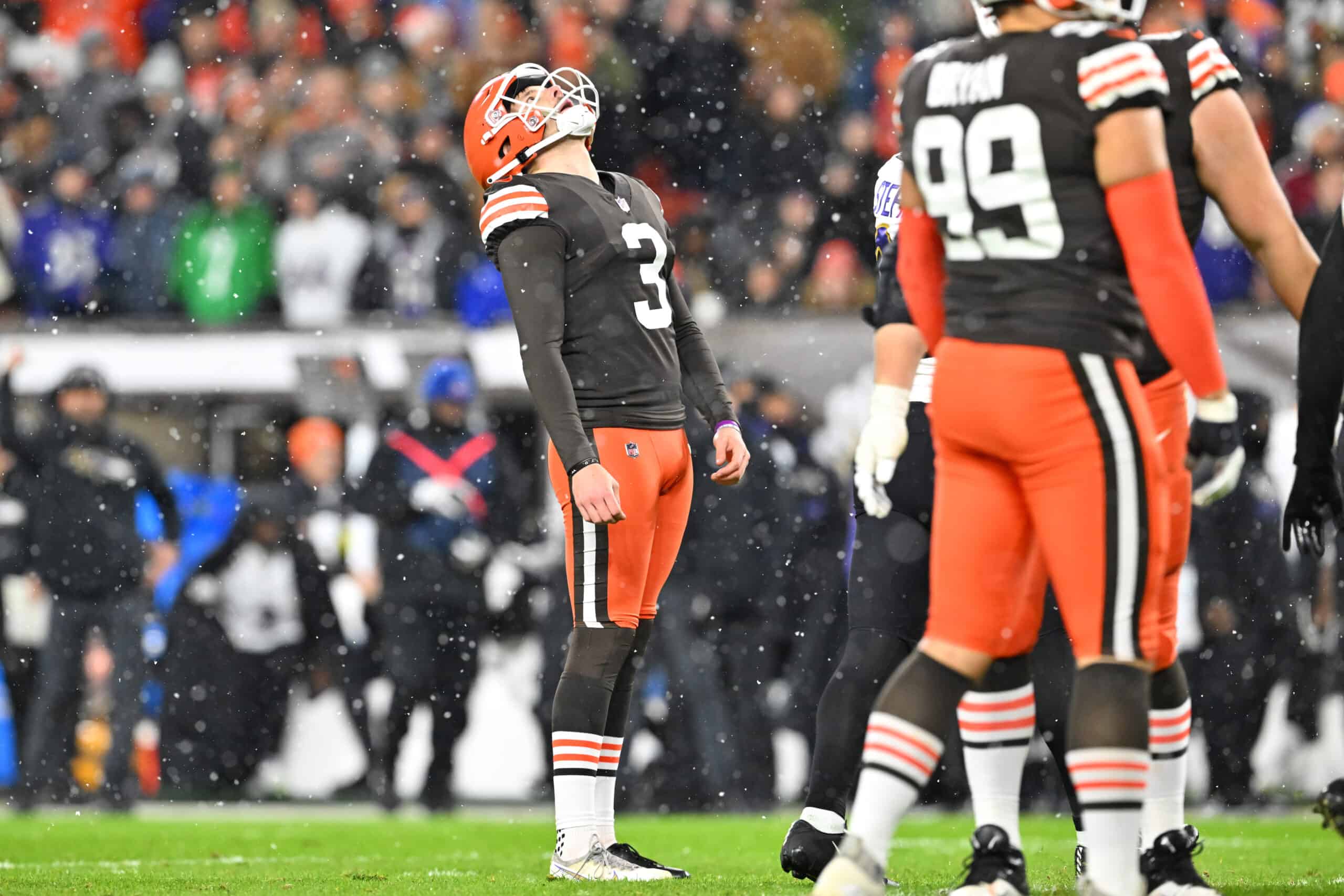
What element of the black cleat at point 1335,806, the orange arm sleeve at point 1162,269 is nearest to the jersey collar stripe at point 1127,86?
the orange arm sleeve at point 1162,269

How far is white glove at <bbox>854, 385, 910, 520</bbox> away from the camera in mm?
3670

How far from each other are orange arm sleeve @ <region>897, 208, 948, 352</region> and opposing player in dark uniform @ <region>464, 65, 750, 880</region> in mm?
1031

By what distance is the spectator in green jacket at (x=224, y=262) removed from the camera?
11.1 m

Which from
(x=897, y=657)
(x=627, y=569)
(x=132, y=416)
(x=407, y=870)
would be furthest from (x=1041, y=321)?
(x=132, y=416)

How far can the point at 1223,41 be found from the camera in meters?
11.4

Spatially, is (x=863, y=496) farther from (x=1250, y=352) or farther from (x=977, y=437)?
(x=1250, y=352)

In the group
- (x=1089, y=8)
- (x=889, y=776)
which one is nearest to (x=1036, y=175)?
(x=1089, y=8)

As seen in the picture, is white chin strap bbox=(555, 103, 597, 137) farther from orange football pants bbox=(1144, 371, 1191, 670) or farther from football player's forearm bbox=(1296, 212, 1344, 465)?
Answer: football player's forearm bbox=(1296, 212, 1344, 465)

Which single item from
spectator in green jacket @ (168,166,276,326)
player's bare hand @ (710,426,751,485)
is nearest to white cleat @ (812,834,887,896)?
player's bare hand @ (710,426,751,485)

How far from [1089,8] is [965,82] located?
0.93 feet

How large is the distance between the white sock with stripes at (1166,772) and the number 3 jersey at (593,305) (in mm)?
1482

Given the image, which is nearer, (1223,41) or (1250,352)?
(1250,352)

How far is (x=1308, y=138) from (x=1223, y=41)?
3.48 feet

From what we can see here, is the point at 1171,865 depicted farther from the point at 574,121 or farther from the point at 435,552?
the point at 435,552
